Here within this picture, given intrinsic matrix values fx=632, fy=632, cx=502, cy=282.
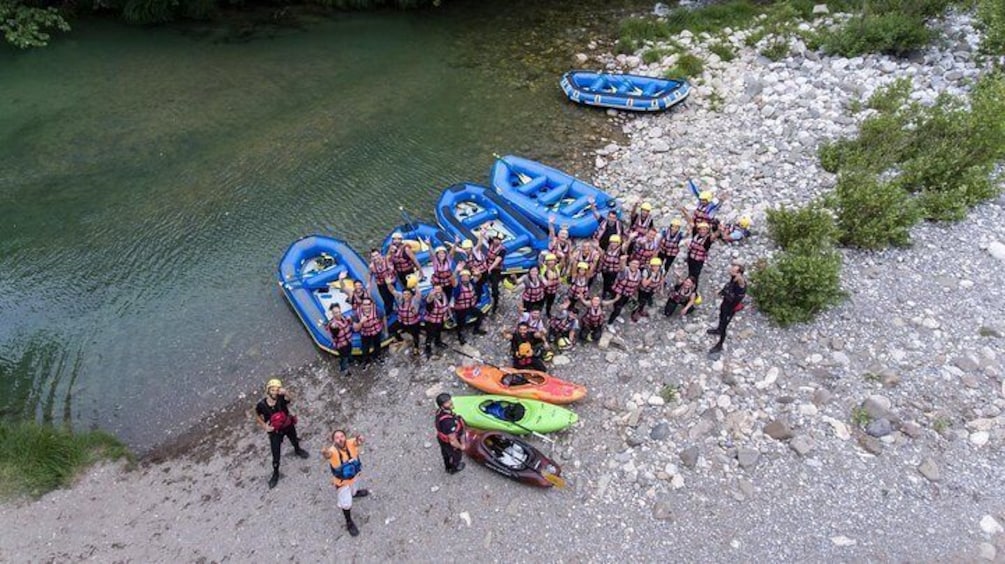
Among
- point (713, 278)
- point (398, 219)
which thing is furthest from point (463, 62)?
point (713, 278)

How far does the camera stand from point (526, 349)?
1041 centimetres

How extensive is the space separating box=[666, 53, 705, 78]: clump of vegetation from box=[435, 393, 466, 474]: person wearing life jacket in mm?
14546

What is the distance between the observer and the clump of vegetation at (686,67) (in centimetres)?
1927

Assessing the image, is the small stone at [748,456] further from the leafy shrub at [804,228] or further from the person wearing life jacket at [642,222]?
the leafy shrub at [804,228]

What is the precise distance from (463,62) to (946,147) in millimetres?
13985

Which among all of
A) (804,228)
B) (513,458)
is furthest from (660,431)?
(804,228)

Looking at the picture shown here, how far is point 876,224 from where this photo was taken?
1221cm

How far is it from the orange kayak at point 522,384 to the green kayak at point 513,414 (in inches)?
5.1

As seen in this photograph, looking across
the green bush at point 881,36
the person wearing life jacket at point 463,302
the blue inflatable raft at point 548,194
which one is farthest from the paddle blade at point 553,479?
the green bush at point 881,36

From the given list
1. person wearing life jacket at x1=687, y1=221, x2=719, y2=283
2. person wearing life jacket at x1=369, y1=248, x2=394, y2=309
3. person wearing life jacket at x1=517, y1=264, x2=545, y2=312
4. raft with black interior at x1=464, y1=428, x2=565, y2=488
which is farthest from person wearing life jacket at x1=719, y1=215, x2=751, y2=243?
person wearing life jacket at x1=369, y1=248, x2=394, y2=309

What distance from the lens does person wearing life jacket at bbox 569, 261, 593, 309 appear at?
1080cm

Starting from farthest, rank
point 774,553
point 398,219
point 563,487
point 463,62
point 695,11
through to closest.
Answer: point 695,11, point 463,62, point 398,219, point 563,487, point 774,553

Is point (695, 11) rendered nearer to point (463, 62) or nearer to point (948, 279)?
point (463, 62)

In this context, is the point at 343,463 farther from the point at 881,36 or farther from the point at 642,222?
the point at 881,36
